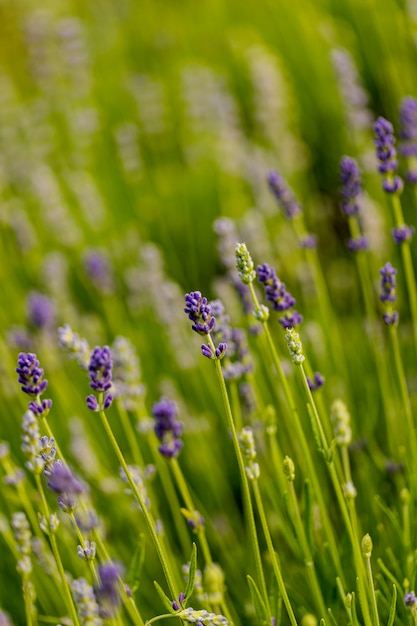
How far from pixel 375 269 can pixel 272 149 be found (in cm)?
Result: 131

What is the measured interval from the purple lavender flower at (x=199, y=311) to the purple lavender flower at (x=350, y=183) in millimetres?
770

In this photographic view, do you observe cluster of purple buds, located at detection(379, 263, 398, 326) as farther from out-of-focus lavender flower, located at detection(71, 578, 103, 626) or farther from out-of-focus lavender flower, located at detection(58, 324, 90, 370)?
out-of-focus lavender flower, located at detection(71, 578, 103, 626)

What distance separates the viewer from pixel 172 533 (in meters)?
2.47

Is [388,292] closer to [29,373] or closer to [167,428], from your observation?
[167,428]

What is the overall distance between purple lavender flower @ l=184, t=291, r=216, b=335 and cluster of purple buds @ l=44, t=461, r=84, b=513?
13.1 inches

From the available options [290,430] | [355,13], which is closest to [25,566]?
[290,430]

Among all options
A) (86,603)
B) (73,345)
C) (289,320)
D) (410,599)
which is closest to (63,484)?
(86,603)

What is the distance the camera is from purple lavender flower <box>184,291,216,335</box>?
1.35 meters

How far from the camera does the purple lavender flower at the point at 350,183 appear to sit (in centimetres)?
196

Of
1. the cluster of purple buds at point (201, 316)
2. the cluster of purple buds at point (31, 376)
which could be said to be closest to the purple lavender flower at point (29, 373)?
the cluster of purple buds at point (31, 376)

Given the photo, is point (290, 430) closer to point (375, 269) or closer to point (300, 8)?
point (375, 269)

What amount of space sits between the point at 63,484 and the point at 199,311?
37 cm

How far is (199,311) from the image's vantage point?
135 centimetres

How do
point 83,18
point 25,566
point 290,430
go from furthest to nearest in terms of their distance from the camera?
point 83,18 < point 290,430 < point 25,566
